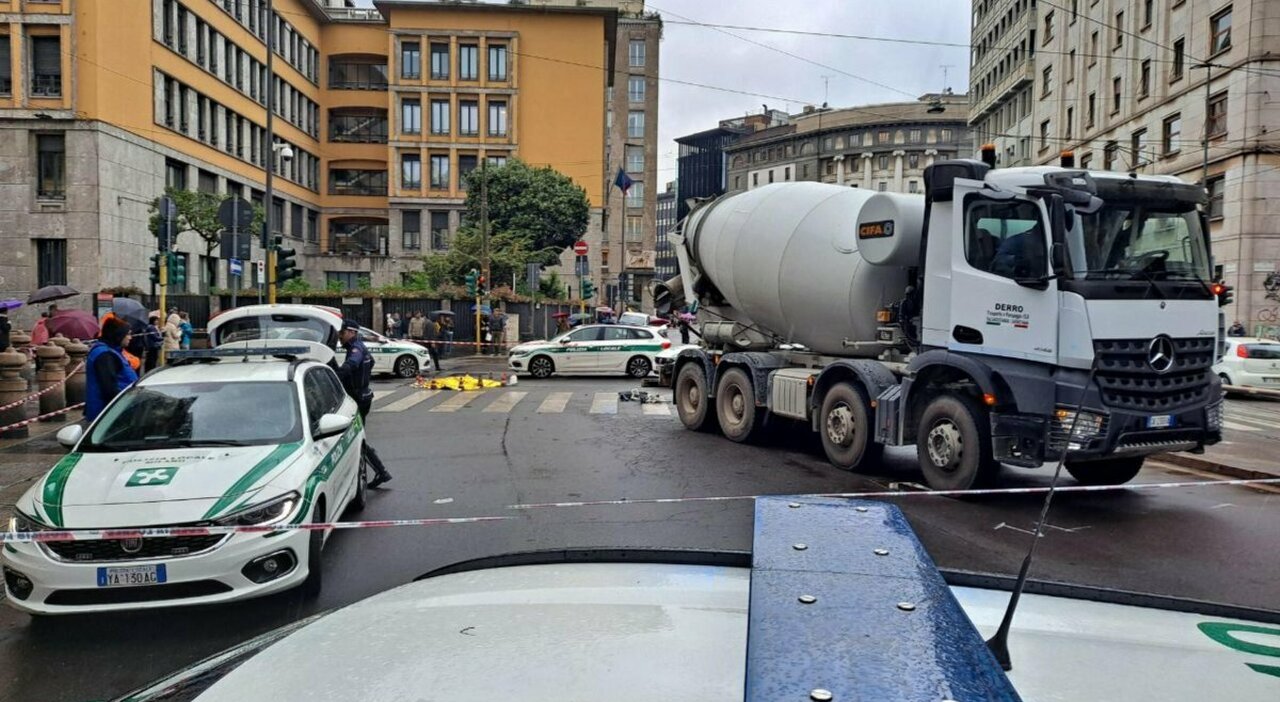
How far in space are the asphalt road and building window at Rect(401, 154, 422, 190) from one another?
5118 cm

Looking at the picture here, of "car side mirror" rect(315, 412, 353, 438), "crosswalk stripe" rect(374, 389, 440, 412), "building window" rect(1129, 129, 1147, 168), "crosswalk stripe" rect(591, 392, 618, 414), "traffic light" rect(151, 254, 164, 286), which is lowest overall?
"crosswalk stripe" rect(374, 389, 440, 412)

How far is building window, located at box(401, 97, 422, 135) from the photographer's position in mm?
61438

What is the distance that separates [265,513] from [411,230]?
59.2 meters

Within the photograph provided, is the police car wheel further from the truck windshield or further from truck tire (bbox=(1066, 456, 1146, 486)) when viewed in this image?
the truck windshield

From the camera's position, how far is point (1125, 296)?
318 inches

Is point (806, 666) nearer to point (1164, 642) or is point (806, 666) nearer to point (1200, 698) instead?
point (1200, 698)

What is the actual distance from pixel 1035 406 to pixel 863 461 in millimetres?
2549

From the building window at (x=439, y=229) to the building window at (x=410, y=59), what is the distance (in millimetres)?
9524

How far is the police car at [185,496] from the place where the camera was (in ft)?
17.0

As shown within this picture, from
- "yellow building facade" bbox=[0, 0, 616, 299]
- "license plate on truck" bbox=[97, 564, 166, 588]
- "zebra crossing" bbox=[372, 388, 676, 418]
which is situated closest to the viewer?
"license plate on truck" bbox=[97, 564, 166, 588]

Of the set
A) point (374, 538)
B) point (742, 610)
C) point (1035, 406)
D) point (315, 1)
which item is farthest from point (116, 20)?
point (742, 610)

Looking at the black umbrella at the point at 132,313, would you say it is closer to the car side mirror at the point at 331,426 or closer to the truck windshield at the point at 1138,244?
the car side mirror at the point at 331,426

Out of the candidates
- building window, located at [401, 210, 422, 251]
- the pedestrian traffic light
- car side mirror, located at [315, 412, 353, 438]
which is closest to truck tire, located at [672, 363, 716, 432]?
car side mirror, located at [315, 412, 353, 438]

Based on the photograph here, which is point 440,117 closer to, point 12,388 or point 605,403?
point 605,403
